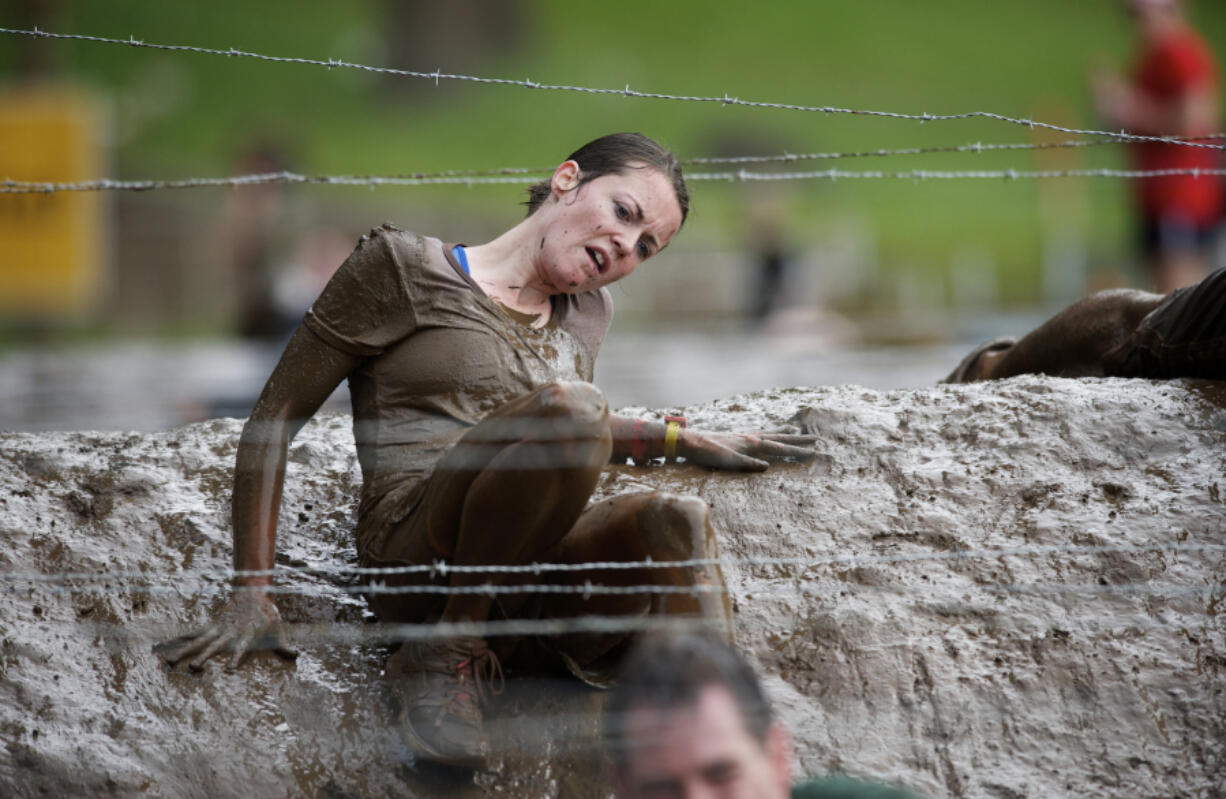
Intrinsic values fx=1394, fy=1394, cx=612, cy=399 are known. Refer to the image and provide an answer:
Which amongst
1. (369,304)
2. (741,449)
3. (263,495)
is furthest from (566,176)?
(263,495)

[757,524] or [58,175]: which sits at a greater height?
[58,175]

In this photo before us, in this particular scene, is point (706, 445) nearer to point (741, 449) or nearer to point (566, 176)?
point (741, 449)

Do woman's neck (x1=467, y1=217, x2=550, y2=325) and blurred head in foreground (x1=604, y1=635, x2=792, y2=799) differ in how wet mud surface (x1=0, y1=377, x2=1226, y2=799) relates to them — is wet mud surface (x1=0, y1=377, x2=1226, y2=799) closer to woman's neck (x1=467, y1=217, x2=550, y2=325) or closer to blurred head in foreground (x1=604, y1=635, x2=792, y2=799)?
woman's neck (x1=467, y1=217, x2=550, y2=325)

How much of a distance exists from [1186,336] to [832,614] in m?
1.31

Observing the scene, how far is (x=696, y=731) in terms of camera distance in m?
1.85

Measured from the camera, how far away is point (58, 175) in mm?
9648

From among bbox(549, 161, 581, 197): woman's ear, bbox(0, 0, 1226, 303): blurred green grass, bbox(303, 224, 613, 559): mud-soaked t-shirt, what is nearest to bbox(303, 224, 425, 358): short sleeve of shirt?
bbox(303, 224, 613, 559): mud-soaked t-shirt

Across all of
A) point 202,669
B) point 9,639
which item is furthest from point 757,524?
point 9,639

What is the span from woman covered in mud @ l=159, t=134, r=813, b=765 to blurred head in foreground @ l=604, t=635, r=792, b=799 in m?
0.62

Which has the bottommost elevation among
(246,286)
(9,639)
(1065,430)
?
(9,639)

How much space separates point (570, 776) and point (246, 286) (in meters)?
4.84

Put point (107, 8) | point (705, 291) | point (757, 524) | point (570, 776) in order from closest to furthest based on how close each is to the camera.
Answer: point (570, 776) < point (757, 524) < point (705, 291) < point (107, 8)

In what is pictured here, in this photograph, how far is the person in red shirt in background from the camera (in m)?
6.18

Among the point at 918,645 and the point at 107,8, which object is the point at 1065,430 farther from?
the point at 107,8
